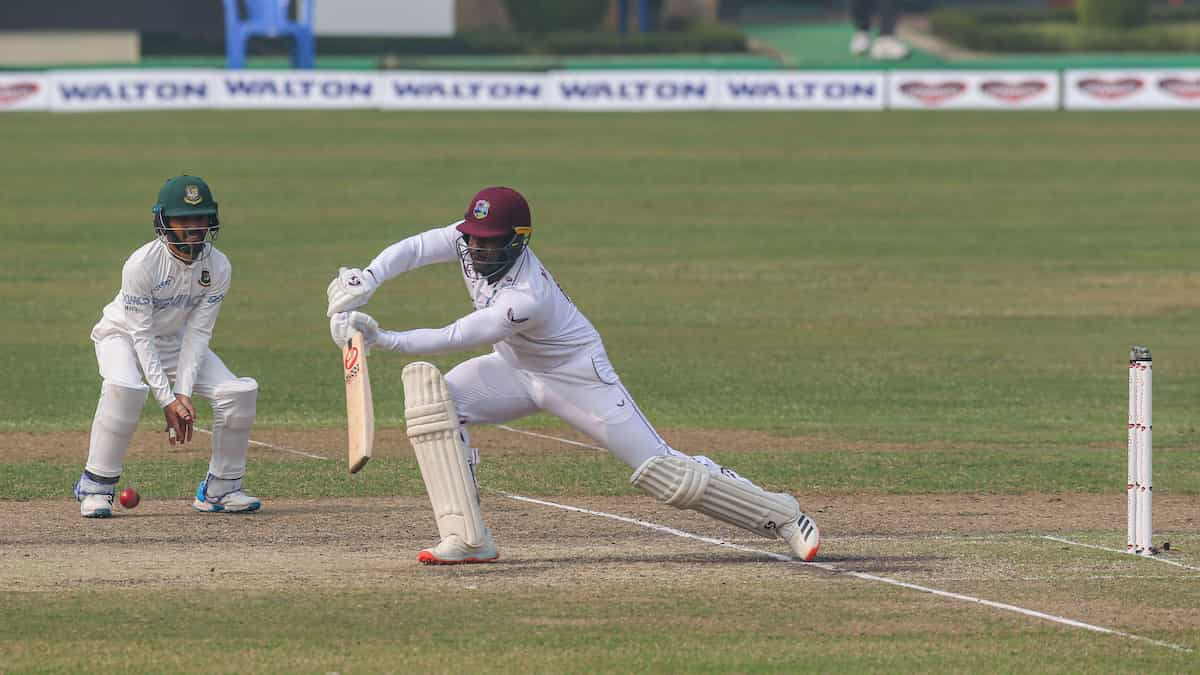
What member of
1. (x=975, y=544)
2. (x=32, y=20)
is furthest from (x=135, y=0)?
(x=975, y=544)

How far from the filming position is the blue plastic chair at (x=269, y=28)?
58.7 metres

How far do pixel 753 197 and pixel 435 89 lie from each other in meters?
19.4

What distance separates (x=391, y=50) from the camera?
245ft

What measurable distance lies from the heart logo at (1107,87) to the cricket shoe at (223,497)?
45.8 meters

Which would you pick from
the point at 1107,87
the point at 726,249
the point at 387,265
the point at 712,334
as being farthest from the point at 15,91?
the point at 387,265

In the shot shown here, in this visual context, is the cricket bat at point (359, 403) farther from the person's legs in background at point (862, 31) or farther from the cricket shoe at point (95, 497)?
the person's legs in background at point (862, 31)

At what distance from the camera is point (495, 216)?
10414 mm

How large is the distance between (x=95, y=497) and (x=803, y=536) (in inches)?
177

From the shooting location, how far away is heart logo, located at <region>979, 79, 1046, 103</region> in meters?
54.4

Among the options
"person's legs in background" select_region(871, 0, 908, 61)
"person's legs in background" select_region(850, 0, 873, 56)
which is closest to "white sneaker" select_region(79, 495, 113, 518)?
"person's legs in background" select_region(871, 0, 908, 61)

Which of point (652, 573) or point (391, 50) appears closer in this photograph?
point (652, 573)

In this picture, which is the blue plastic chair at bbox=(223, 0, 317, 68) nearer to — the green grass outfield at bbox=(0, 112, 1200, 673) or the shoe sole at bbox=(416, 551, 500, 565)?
the green grass outfield at bbox=(0, 112, 1200, 673)

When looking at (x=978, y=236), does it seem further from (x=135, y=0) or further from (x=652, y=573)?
(x=135, y=0)

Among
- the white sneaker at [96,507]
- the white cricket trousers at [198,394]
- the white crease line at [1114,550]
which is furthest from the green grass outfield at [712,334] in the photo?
the white cricket trousers at [198,394]
